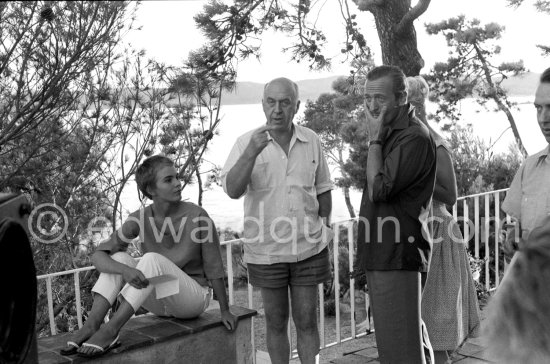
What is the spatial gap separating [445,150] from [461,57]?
631cm

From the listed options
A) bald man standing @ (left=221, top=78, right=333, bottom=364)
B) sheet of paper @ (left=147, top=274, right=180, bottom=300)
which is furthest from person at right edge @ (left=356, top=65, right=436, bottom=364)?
sheet of paper @ (left=147, top=274, right=180, bottom=300)

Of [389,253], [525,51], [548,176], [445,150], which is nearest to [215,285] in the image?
[389,253]

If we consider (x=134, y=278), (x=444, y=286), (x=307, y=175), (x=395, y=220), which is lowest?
(x=444, y=286)

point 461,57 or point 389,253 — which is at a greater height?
point 461,57

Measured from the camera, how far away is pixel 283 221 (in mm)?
2941

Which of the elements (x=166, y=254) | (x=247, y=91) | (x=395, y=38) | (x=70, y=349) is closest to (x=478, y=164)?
(x=395, y=38)

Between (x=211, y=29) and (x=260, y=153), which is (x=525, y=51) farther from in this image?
(x=260, y=153)

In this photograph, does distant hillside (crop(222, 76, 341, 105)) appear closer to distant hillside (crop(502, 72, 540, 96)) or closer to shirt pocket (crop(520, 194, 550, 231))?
distant hillside (crop(502, 72, 540, 96))

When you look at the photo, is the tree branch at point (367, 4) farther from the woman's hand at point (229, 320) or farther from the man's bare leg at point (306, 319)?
the woman's hand at point (229, 320)

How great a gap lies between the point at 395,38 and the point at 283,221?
3.43 metres

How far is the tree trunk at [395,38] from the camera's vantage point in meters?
5.89

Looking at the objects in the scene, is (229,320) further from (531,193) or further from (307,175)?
(531,193)

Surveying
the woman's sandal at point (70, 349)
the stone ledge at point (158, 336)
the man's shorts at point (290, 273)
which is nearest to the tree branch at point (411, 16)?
the man's shorts at point (290, 273)

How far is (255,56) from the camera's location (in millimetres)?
6094
